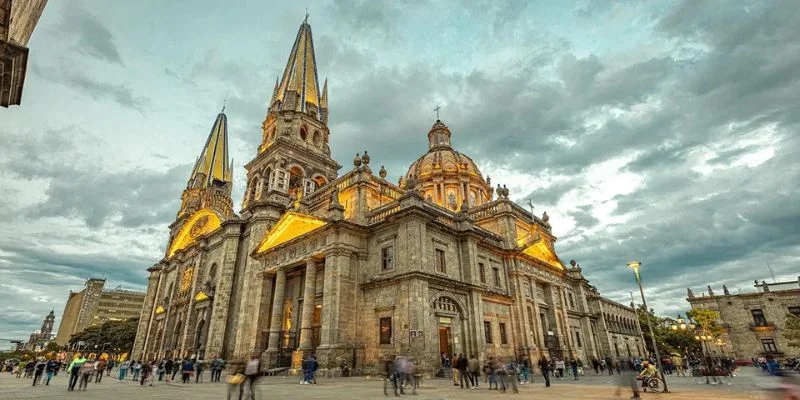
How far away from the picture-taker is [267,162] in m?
40.8

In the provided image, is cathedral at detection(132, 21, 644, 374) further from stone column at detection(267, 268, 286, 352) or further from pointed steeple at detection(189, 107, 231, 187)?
pointed steeple at detection(189, 107, 231, 187)

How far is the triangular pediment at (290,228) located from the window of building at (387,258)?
4777mm

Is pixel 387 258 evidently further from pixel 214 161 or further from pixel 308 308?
pixel 214 161

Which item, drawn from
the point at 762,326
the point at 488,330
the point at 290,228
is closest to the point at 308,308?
the point at 290,228

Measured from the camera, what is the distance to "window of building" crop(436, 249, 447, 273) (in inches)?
964

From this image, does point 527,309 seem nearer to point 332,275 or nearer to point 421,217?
point 421,217

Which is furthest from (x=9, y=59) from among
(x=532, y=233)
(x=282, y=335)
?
(x=532, y=233)

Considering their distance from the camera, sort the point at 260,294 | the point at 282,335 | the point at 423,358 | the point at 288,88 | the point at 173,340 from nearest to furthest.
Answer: the point at 423,358, the point at 282,335, the point at 260,294, the point at 173,340, the point at 288,88

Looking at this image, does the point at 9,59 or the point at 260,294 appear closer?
the point at 9,59

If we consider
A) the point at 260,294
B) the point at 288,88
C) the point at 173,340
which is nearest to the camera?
the point at 260,294

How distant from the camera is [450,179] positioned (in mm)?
44969

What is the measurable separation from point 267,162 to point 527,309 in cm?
2937

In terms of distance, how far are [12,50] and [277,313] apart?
75.8ft

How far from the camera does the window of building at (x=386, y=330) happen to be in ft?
73.5
